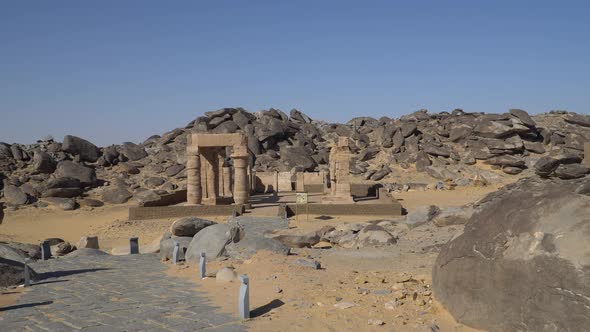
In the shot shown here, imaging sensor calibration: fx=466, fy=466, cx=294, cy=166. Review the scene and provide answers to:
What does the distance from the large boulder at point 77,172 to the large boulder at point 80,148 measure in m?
3.44

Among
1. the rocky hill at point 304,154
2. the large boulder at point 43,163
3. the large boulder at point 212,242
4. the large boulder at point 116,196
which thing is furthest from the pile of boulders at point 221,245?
the large boulder at point 43,163

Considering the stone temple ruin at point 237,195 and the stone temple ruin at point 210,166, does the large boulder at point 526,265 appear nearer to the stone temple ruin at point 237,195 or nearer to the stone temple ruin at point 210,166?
the stone temple ruin at point 237,195

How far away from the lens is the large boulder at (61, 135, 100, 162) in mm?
40125

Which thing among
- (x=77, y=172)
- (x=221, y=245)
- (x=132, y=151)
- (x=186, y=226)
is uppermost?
(x=132, y=151)

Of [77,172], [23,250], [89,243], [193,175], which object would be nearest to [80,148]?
[77,172]

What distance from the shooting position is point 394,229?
1684 cm

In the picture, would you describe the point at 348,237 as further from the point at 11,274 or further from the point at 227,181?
the point at 227,181

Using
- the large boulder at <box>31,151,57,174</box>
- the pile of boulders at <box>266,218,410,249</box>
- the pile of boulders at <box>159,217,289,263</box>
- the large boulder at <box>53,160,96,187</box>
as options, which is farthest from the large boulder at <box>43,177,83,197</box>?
the pile of boulders at <box>159,217,289,263</box>

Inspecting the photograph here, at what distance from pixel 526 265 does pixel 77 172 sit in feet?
118

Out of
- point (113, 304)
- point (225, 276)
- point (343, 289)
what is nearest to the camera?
point (113, 304)

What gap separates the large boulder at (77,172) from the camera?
115 feet

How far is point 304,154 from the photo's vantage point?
42.7 m

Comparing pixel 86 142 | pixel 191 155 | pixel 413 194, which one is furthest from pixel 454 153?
pixel 86 142

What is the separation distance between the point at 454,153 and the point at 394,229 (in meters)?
28.6
